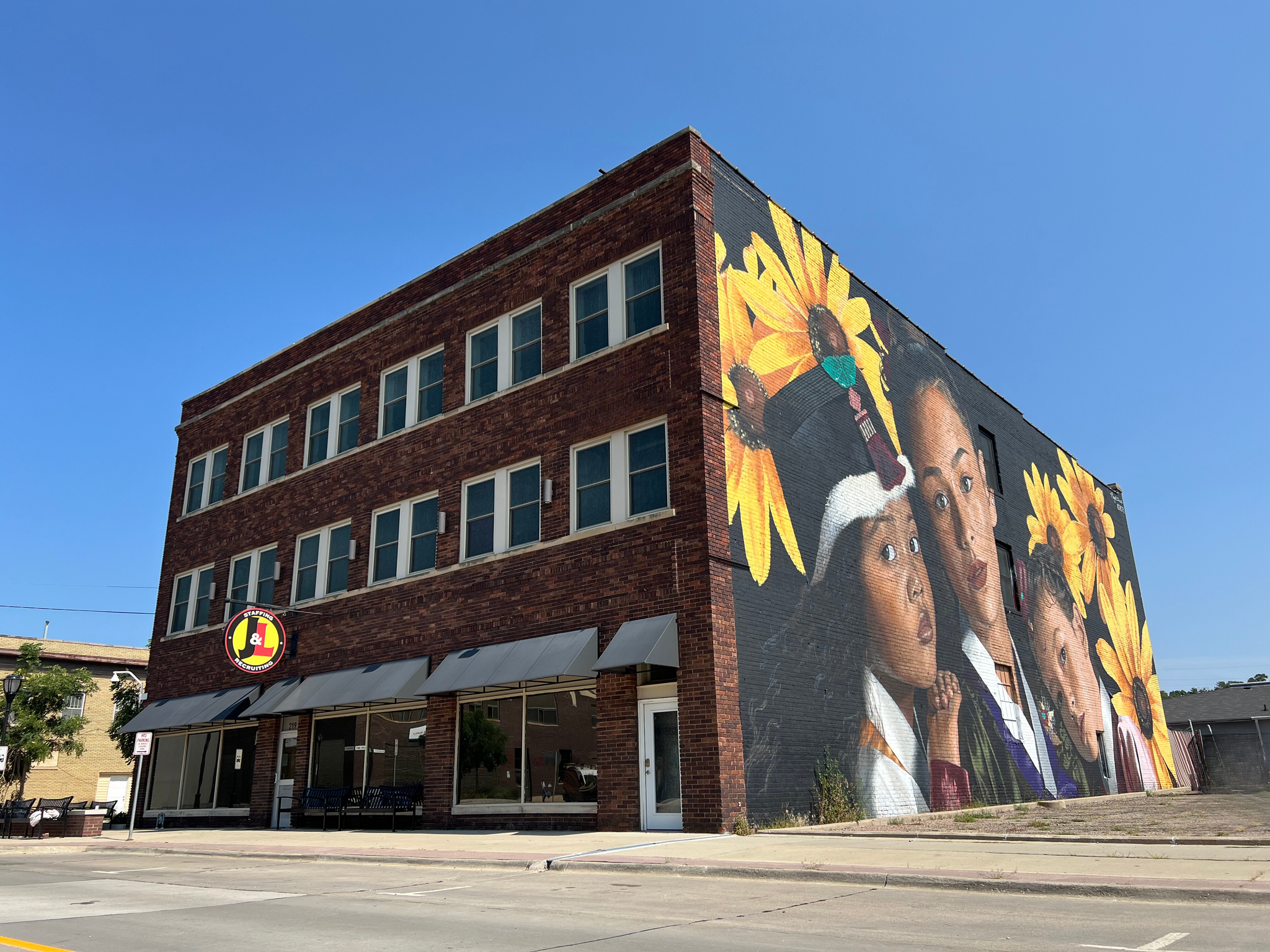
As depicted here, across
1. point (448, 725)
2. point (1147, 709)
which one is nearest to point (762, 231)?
point (448, 725)

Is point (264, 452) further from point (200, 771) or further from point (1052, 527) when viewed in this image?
point (1052, 527)

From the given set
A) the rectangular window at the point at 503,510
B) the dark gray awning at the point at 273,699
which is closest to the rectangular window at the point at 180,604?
the dark gray awning at the point at 273,699

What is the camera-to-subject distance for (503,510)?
2116 cm

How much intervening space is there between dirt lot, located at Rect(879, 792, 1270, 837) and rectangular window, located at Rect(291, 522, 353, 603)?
14693mm

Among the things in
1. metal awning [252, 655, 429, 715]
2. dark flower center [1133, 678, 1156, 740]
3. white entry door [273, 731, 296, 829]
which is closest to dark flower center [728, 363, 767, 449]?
metal awning [252, 655, 429, 715]

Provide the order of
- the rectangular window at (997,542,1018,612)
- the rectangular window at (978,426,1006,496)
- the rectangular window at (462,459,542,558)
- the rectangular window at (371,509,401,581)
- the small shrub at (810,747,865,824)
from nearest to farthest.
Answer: the small shrub at (810,747,865,824) → the rectangular window at (462,459,542,558) → the rectangular window at (371,509,401,581) → the rectangular window at (997,542,1018,612) → the rectangular window at (978,426,1006,496)

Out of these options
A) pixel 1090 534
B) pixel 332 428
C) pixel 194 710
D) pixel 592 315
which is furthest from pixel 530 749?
pixel 1090 534

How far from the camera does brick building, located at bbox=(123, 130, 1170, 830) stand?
693 inches

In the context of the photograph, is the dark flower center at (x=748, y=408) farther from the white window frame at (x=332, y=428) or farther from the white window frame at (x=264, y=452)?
the white window frame at (x=264, y=452)

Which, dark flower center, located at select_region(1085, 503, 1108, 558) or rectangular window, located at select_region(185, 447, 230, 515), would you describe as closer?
rectangular window, located at select_region(185, 447, 230, 515)

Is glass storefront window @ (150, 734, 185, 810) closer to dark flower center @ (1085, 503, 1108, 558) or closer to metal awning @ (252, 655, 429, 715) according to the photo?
metal awning @ (252, 655, 429, 715)

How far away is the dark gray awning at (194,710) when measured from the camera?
84.1 feet

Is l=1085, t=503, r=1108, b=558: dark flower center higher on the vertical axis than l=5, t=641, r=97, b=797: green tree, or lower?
higher

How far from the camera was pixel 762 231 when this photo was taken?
21359 mm
